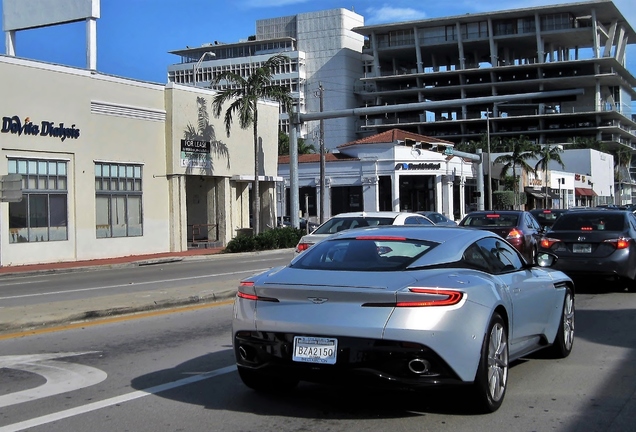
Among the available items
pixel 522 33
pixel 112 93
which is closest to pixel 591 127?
pixel 522 33

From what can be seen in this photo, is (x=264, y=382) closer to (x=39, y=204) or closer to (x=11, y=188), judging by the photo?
(x=11, y=188)

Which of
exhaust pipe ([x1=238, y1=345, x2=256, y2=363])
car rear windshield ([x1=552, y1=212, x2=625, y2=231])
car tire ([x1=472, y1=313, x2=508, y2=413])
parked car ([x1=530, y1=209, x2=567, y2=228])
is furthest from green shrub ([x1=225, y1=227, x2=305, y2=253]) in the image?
car tire ([x1=472, y1=313, x2=508, y2=413])

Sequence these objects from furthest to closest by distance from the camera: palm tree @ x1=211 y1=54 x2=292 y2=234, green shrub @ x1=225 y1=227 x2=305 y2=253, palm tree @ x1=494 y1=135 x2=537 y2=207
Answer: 1. palm tree @ x1=494 y1=135 x2=537 y2=207
2. palm tree @ x1=211 y1=54 x2=292 y2=234
3. green shrub @ x1=225 y1=227 x2=305 y2=253

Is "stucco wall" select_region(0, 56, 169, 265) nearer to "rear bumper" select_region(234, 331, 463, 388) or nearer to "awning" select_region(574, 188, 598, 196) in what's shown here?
"rear bumper" select_region(234, 331, 463, 388)

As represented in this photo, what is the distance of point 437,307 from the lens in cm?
575

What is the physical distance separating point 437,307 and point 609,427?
5.51 feet

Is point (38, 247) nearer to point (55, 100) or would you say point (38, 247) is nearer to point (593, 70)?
point (55, 100)

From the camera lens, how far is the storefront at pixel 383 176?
58375 millimetres

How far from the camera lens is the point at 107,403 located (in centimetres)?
A: 661

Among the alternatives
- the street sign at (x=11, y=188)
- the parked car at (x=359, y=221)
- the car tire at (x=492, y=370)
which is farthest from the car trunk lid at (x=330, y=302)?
the street sign at (x=11, y=188)

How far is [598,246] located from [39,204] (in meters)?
20.2

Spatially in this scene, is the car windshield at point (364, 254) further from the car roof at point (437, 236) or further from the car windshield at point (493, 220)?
the car windshield at point (493, 220)

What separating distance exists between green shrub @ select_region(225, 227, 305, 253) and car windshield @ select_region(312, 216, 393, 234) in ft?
51.9

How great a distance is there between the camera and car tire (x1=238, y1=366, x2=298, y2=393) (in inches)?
265
